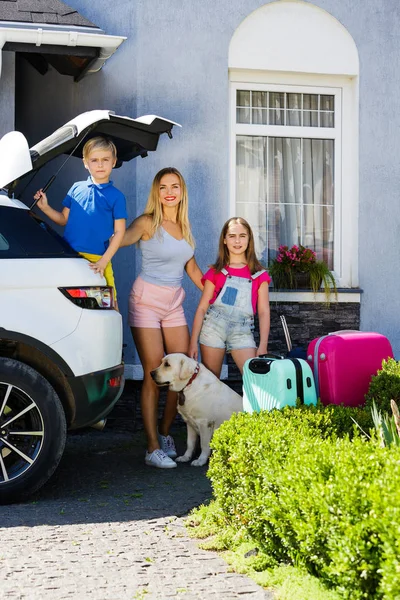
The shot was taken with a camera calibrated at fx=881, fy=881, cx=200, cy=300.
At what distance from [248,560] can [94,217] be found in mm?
3056

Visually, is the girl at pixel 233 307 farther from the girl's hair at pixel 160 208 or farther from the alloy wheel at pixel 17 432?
the alloy wheel at pixel 17 432

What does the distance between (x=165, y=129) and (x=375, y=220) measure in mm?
3014

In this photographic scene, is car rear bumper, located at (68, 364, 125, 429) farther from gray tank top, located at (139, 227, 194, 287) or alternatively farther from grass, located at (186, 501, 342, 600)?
gray tank top, located at (139, 227, 194, 287)

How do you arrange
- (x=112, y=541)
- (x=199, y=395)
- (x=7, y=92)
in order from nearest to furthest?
(x=112, y=541) → (x=199, y=395) → (x=7, y=92)

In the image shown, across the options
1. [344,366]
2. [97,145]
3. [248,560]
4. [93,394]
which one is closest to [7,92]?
[97,145]

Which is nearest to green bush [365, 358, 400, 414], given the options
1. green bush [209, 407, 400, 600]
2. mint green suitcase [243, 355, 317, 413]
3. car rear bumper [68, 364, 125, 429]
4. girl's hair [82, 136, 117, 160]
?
mint green suitcase [243, 355, 317, 413]

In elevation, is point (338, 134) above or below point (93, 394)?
above

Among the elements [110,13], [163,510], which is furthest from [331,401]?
[110,13]

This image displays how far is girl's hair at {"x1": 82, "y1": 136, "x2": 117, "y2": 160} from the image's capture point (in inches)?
256

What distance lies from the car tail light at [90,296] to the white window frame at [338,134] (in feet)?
10.5

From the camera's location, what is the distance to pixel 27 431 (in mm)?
5652

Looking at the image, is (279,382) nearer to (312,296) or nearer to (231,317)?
(231,317)

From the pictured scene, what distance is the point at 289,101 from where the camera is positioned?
9070 mm

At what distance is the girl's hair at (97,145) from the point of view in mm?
6504
